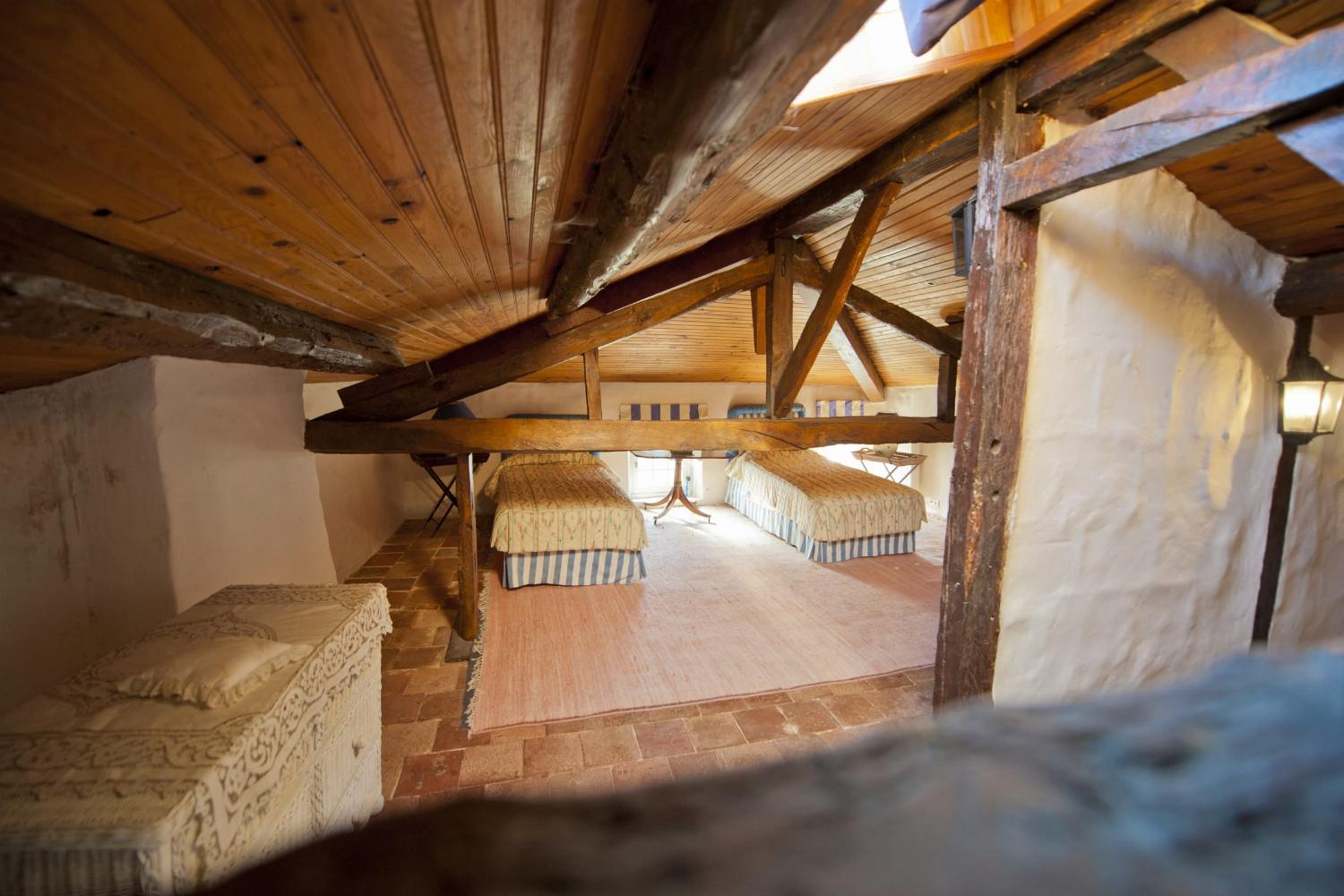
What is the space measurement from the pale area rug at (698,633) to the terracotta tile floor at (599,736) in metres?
0.10

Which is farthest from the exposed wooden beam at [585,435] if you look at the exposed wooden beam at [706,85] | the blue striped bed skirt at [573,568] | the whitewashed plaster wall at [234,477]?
the exposed wooden beam at [706,85]

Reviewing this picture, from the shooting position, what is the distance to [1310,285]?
2168 millimetres

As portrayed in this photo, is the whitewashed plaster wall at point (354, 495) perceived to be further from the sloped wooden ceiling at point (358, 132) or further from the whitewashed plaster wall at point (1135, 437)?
the whitewashed plaster wall at point (1135, 437)

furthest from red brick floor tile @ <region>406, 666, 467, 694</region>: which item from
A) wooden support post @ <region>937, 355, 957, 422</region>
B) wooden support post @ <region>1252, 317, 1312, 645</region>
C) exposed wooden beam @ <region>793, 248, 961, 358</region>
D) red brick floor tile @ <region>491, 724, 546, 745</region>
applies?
wooden support post @ <region>1252, 317, 1312, 645</region>

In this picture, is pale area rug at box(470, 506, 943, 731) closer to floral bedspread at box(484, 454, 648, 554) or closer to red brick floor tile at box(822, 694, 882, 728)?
red brick floor tile at box(822, 694, 882, 728)

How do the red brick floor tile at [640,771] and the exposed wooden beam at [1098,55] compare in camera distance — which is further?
the red brick floor tile at [640,771]

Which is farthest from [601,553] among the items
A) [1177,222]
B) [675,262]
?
[1177,222]

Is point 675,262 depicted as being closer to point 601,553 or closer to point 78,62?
point 601,553

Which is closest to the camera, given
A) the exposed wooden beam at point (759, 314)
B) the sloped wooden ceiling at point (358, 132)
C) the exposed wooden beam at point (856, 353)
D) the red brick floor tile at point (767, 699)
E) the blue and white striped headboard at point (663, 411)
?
the sloped wooden ceiling at point (358, 132)

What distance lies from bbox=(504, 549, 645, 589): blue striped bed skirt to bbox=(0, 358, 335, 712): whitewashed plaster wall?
1.87 meters

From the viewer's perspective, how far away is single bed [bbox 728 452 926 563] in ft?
14.8

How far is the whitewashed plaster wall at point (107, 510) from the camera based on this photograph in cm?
163

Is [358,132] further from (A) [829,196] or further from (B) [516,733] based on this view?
(A) [829,196]

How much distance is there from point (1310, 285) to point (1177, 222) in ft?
2.60
